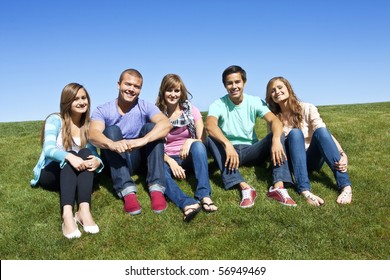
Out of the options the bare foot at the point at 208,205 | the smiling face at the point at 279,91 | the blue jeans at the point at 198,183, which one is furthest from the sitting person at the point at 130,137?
the smiling face at the point at 279,91

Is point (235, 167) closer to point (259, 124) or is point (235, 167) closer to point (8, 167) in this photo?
point (8, 167)

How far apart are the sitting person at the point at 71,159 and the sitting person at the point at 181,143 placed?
1.30m

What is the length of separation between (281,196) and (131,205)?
243cm

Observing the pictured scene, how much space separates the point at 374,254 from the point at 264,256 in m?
1.35

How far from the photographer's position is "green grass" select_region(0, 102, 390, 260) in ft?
15.2

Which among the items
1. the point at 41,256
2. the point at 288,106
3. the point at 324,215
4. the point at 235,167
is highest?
the point at 288,106

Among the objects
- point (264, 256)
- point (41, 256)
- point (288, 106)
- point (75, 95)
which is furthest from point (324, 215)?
point (75, 95)

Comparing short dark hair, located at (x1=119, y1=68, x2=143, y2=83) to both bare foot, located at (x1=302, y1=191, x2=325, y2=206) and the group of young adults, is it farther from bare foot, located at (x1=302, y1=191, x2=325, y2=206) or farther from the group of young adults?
bare foot, located at (x1=302, y1=191, x2=325, y2=206)

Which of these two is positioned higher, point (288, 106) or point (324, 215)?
point (288, 106)

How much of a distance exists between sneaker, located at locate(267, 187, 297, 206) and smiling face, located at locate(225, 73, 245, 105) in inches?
71.7

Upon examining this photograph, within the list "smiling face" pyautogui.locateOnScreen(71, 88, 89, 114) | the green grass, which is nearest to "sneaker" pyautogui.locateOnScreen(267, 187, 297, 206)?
the green grass

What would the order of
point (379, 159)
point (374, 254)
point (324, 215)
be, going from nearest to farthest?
point (374, 254) → point (324, 215) → point (379, 159)

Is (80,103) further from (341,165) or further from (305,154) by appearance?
(341,165)

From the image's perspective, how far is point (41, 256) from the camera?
186 inches
